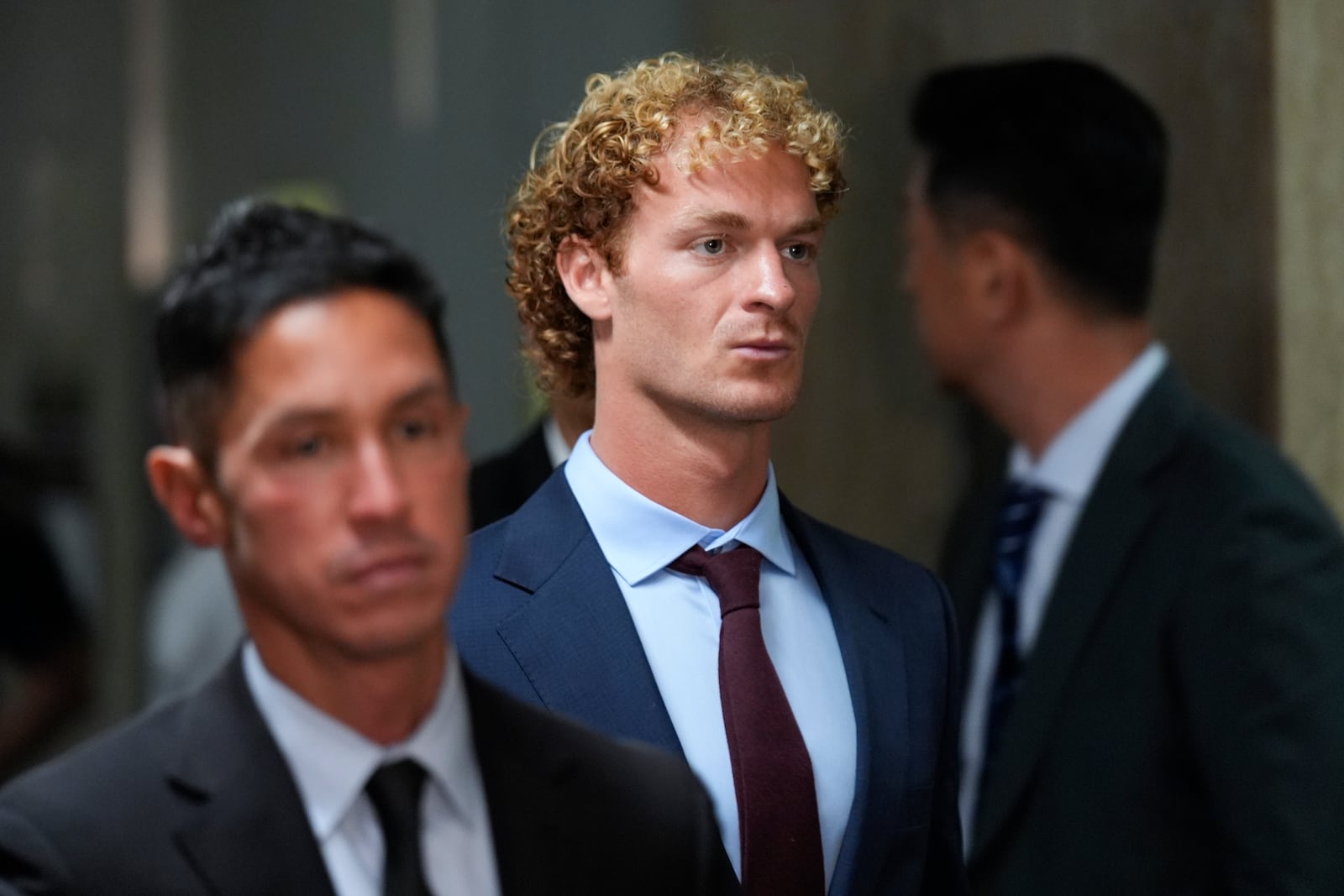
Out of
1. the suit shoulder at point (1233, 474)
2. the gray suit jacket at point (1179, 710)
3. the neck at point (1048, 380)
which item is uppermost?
the neck at point (1048, 380)

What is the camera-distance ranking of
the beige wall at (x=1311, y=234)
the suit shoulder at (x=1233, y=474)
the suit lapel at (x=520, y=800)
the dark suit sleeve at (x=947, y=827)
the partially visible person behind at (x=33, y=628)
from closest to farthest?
the suit lapel at (x=520, y=800) → the dark suit sleeve at (x=947, y=827) → the partially visible person behind at (x=33, y=628) → the suit shoulder at (x=1233, y=474) → the beige wall at (x=1311, y=234)

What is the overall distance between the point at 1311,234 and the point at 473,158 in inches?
54.1

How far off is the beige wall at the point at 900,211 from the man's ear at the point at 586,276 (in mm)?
468

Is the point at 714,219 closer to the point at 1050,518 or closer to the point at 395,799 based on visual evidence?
the point at 395,799

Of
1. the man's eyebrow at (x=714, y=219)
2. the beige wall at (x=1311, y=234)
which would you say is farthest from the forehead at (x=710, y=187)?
the beige wall at (x=1311, y=234)

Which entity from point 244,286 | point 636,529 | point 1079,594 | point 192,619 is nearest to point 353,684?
point 244,286

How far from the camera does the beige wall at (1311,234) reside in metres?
2.64

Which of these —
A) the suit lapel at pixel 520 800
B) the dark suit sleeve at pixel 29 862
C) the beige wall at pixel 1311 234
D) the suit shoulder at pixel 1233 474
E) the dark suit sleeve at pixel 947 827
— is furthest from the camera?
the beige wall at pixel 1311 234

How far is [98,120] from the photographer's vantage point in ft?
7.61

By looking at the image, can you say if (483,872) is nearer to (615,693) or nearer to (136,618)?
(615,693)

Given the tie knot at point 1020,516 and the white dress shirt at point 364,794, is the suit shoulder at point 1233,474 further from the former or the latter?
the white dress shirt at point 364,794

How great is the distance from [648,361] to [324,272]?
0.40 m

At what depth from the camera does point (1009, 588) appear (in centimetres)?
229

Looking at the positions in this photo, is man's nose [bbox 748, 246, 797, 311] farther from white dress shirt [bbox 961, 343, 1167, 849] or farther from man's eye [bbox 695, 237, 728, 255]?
white dress shirt [bbox 961, 343, 1167, 849]
